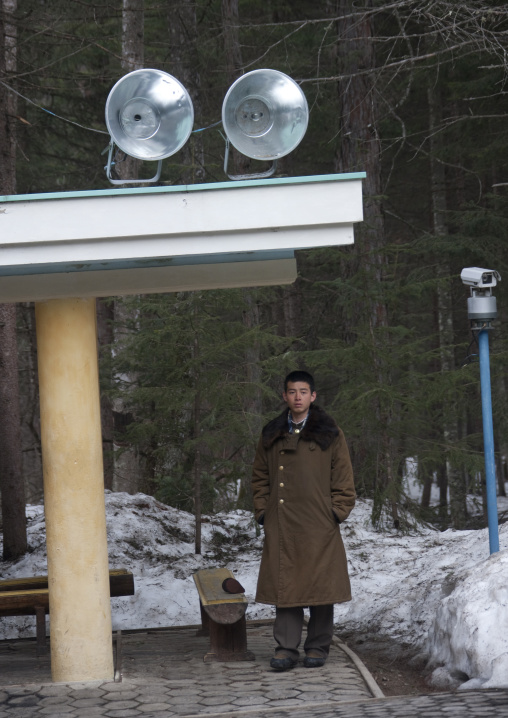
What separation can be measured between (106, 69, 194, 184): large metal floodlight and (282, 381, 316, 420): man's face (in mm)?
1694

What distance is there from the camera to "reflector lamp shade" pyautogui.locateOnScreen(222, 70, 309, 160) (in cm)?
502

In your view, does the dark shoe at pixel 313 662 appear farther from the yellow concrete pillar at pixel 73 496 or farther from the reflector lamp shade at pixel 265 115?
the reflector lamp shade at pixel 265 115

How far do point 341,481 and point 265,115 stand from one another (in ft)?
7.90

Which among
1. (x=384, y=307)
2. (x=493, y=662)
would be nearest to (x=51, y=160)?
(x=384, y=307)

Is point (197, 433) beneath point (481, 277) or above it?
beneath

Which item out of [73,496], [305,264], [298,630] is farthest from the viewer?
[305,264]

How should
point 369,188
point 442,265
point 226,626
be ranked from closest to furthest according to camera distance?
1. point 226,626
2. point 369,188
3. point 442,265

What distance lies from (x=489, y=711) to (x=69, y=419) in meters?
2.96

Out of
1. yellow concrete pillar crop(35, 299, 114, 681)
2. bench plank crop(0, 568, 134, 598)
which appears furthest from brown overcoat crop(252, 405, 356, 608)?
bench plank crop(0, 568, 134, 598)

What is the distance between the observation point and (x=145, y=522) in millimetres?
10500

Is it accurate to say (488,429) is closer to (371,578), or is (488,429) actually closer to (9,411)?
(371,578)

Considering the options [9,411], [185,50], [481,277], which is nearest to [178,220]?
[481,277]

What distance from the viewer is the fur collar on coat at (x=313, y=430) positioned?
228 inches

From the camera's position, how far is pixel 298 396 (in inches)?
229
